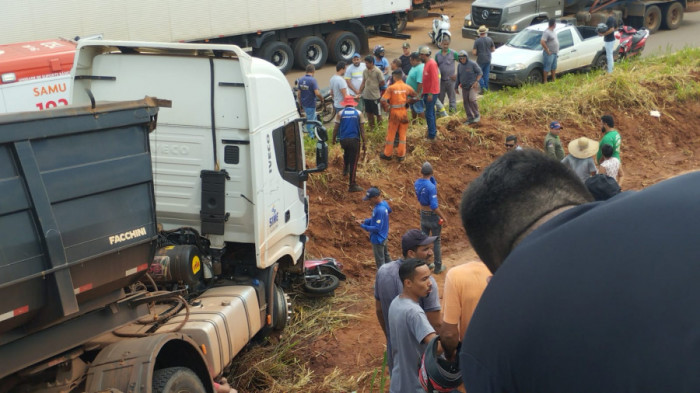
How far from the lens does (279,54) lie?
21734 millimetres

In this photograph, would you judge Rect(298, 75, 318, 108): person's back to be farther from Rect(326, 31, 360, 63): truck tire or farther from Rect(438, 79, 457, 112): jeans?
Rect(326, 31, 360, 63): truck tire

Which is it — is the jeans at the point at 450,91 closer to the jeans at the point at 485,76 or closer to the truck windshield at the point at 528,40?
the jeans at the point at 485,76

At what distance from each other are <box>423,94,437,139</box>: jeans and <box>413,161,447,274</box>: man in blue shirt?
12.5 feet

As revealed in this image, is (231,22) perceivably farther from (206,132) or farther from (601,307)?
(601,307)

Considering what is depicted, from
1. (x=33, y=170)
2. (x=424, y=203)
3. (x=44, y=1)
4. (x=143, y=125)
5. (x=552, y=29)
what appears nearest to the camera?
(x=33, y=170)

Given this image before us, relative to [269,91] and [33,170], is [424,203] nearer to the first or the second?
[269,91]

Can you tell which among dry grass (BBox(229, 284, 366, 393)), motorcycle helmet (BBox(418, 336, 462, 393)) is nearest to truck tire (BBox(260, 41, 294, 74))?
dry grass (BBox(229, 284, 366, 393))

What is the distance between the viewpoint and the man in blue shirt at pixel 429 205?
9867 millimetres

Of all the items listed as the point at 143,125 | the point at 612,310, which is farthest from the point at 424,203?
the point at 612,310

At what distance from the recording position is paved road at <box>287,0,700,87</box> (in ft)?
74.7

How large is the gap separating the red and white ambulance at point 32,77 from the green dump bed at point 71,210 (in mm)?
8143

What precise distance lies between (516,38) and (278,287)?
1355cm

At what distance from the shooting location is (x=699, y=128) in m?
16.8

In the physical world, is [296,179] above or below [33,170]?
below
